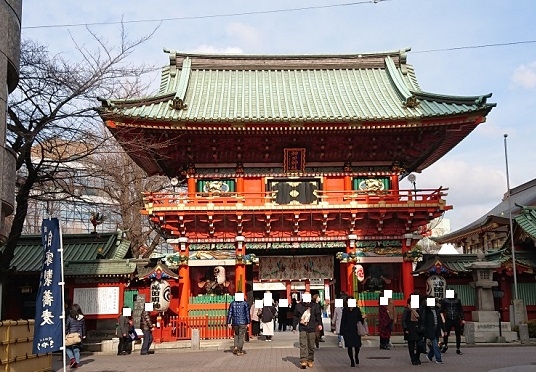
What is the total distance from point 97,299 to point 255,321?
6509mm

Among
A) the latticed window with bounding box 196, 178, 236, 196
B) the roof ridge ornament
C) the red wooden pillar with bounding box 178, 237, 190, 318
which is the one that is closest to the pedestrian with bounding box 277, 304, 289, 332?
the red wooden pillar with bounding box 178, 237, 190, 318

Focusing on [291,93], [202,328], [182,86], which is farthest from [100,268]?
[291,93]

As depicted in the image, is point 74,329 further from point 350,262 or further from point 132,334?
point 350,262

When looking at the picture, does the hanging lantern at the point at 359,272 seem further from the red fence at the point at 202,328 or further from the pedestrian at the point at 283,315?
the pedestrian at the point at 283,315

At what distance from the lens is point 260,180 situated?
24.9m

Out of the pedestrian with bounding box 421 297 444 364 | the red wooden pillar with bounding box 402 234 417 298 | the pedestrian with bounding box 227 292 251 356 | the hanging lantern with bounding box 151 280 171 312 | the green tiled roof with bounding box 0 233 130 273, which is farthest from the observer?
the green tiled roof with bounding box 0 233 130 273

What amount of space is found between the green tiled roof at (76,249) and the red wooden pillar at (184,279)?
2.96 metres

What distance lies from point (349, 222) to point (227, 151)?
232 inches

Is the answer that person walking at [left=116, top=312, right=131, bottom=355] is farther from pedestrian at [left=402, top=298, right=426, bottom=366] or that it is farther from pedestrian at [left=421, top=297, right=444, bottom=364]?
pedestrian at [left=421, top=297, right=444, bottom=364]

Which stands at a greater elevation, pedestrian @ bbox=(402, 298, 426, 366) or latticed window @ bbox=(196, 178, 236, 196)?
latticed window @ bbox=(196, 178, 236, 196)

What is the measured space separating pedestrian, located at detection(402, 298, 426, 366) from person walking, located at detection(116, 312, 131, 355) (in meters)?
9.86

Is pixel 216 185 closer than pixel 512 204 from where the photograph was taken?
Yes

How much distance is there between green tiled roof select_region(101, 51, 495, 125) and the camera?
914 inches

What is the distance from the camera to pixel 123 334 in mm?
20344
